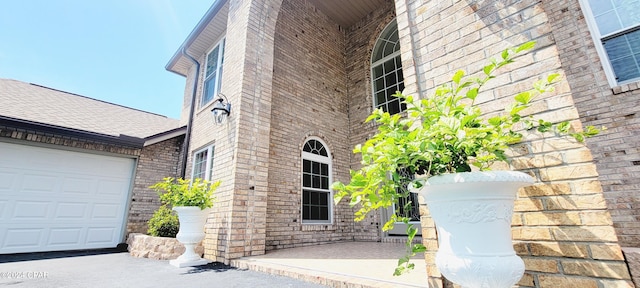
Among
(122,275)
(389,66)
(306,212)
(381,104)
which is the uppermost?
(389,66)

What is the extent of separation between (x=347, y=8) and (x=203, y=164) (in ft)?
18.0

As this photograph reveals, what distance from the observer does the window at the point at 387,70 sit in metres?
6.18

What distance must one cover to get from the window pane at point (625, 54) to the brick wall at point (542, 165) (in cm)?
332

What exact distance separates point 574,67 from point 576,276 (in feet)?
12.6

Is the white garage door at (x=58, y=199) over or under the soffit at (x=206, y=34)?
under

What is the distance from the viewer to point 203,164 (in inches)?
232

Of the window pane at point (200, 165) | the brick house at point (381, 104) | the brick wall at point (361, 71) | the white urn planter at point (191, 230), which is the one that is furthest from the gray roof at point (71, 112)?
the brick wall at point (361, 71)

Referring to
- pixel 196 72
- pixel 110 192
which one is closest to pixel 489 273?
pixel 110 192

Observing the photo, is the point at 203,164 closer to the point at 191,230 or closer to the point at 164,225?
the point at 164,225

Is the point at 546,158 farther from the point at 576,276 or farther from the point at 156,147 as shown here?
the point at 156,147

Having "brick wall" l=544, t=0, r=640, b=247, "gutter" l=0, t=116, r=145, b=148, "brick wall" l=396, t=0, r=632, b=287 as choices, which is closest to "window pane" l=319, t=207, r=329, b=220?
"brick wall" l=396, t=0, r=632, b=287

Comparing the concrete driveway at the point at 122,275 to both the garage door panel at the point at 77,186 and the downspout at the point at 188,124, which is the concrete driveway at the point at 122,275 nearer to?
the garage door panel at the point at 77,186

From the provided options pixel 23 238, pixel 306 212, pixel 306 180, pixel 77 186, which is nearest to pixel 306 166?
pixel 306 180

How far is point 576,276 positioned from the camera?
1.18 m
